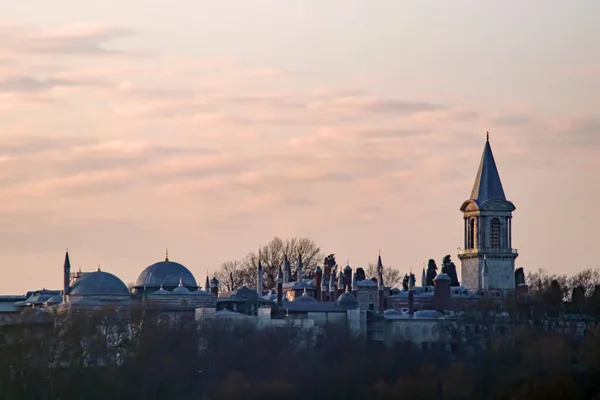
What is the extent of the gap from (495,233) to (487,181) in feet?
10.2

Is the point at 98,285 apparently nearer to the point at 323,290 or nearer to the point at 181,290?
the point at 181,290

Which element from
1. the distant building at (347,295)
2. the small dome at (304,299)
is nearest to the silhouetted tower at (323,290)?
the distant building at (347,295)

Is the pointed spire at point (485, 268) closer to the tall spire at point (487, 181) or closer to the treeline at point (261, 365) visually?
the tall spire at point (487, 181)

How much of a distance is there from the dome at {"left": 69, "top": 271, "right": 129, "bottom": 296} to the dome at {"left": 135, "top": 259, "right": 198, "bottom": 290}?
7.82 ft

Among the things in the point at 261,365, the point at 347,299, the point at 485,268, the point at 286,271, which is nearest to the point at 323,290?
the point at 347,299

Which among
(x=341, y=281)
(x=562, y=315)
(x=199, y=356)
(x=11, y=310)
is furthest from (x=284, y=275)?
(x=199, y=356)

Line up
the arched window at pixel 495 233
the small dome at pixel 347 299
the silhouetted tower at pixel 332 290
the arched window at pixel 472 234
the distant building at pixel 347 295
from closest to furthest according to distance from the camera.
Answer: the distant building at pixel 347 295 < the small dome at pixel 347 299 < the silhouetted tower at pixel 332 290 < the arched window at pixel 495 233 < the arched window at pixel 472 234

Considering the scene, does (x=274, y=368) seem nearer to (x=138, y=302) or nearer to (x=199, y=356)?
(x=199, y=356)

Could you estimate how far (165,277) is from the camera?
416 ft

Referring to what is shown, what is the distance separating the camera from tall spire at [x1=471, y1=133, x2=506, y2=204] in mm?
128500

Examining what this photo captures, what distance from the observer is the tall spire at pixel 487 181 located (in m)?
128

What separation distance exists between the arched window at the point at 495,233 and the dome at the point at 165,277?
1737cm

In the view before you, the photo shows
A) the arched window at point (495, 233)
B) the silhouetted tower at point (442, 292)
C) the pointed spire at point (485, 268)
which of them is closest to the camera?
the silhouetted tower at point (442, 292)

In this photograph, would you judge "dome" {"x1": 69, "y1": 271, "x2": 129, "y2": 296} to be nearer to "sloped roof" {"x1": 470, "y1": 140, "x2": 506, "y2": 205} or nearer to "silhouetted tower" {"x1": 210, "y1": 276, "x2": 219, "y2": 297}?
"silhouetted tower" {"x1": 210, "y1": 276, "x2": 219, "y2": 297}
